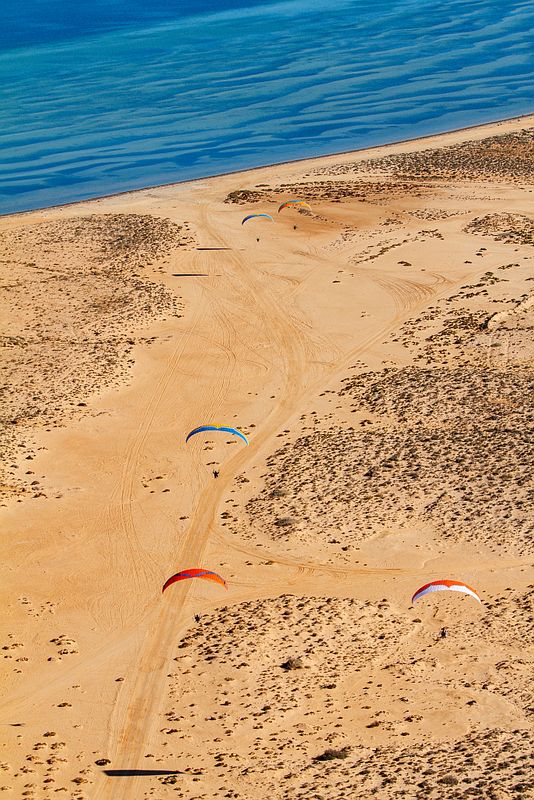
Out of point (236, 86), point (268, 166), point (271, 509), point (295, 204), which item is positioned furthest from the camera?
point (236, 86)

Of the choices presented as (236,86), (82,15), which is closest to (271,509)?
(236,86)

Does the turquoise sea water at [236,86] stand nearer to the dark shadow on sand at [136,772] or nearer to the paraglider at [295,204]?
the paraglider at [295,204]

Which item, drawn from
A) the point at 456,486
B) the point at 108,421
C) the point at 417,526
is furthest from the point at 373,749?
the point at 108,421

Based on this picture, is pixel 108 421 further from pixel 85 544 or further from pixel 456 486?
pixel 456 486

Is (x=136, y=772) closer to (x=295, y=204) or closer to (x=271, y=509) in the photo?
(x=271, y=509)

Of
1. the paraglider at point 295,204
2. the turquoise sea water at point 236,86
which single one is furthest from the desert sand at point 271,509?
the turquoise sea water at point 236,86

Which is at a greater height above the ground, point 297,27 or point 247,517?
point 297,27

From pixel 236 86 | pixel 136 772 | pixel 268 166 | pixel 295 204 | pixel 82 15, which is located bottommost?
pixel 136 772
